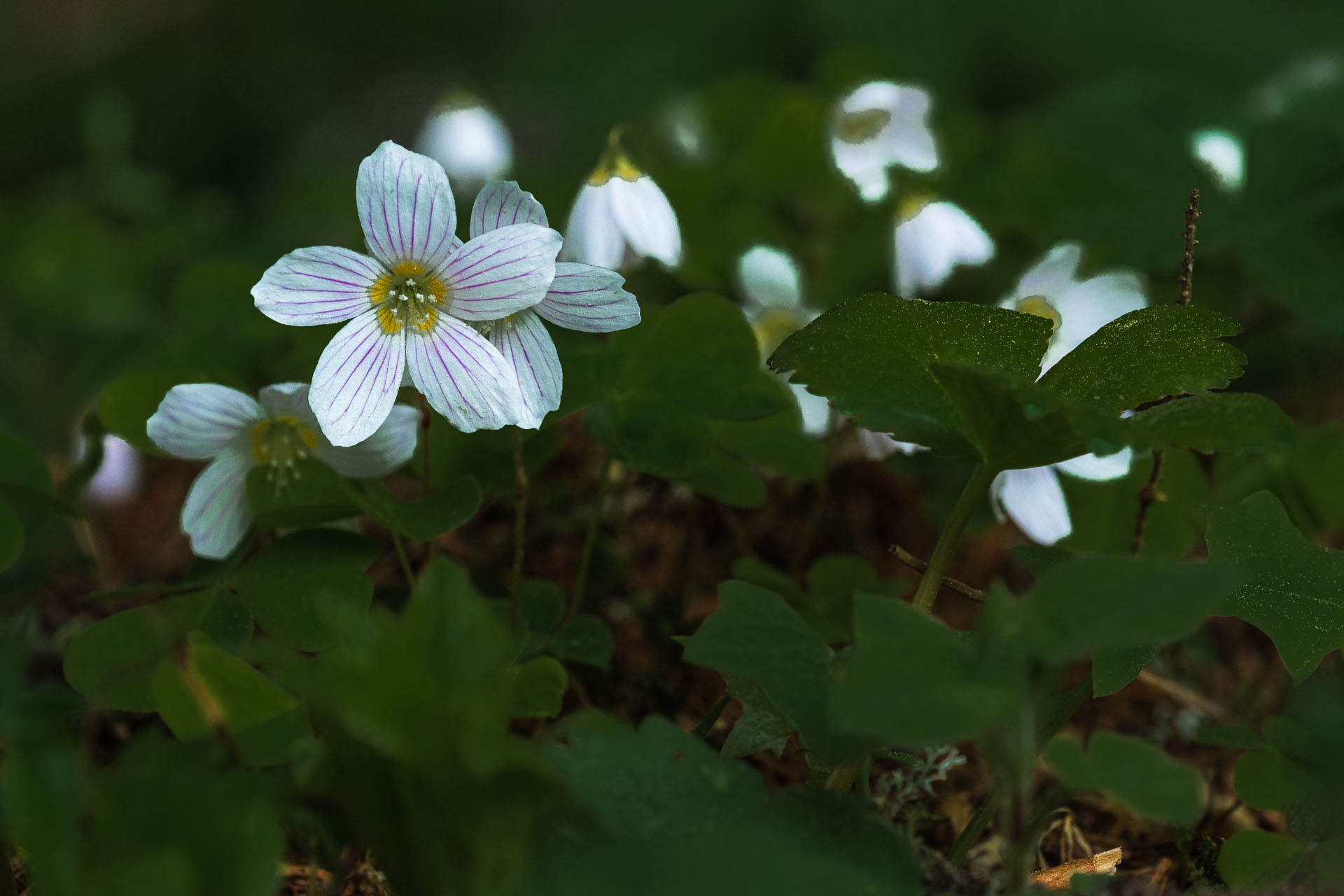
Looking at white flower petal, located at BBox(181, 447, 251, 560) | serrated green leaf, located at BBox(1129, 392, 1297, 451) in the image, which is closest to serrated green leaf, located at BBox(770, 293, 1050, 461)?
serrated green leaf, located at BBox(1129, 392, 1297, 451)

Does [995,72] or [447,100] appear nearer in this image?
[447,100]

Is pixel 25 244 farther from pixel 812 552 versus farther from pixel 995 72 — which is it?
pixel 995 72

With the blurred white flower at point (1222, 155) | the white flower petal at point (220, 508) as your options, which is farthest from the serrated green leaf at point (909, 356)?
the blurred white flower at point (1222, 155)

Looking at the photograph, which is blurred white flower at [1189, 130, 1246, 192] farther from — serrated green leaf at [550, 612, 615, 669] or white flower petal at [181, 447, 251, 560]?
white flower petal at [181, 447, 251, 560]

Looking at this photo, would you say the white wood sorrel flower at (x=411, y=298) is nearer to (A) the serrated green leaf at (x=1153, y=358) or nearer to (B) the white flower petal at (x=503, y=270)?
(B) the white flower petal at (x=503, y=270)

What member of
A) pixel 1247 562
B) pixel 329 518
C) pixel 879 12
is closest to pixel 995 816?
pixel 1247 562

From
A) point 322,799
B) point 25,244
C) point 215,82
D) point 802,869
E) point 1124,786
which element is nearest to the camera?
point 802,869

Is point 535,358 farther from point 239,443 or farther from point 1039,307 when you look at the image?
point 1039,307
